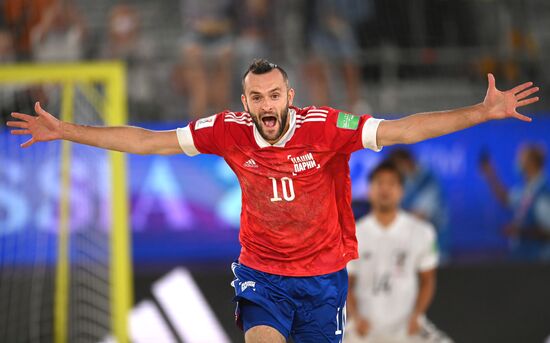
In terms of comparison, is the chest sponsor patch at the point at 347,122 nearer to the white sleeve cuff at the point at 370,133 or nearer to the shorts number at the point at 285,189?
the white sleeve cuff at the point at 370,133

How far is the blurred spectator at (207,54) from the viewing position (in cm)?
1140

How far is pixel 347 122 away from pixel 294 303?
107 cm

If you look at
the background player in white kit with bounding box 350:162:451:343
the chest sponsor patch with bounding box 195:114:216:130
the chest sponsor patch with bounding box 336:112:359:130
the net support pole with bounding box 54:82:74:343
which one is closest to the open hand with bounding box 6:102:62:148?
the chest sponsor patch with bounding box 195:114:216:130

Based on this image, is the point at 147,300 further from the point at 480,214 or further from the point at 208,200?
the point at 480,214

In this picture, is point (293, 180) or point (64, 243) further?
point (64, 243)

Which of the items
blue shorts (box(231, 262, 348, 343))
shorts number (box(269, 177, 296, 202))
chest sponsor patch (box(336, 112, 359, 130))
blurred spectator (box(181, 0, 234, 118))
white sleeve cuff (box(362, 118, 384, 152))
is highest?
blurred spectator (box(181, 0, 234, 118))

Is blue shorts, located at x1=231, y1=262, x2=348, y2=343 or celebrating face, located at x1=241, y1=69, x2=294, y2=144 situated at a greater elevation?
celebrating face, located at x1=241, y1=69, x2=294, y2=144

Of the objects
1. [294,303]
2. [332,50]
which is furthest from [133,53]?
[294,303]

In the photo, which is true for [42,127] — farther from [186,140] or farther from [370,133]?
[370,133]

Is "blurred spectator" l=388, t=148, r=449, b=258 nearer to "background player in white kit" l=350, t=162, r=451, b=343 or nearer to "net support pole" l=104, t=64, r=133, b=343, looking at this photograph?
"background player in white kit" l=350, t=162, r=451, b=343

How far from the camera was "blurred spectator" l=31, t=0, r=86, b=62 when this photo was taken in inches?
456

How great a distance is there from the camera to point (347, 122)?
5562 mm

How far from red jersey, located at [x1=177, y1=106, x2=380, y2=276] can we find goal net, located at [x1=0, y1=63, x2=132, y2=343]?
339cm

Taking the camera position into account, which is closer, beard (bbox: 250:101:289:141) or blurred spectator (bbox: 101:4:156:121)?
beard (bbox: 250:101:289:141)
